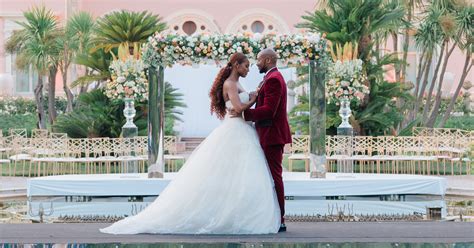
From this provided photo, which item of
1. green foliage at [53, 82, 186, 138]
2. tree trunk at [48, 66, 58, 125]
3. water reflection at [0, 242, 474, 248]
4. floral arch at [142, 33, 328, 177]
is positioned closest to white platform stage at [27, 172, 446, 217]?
floral arch at [142, 33, 328, 177]

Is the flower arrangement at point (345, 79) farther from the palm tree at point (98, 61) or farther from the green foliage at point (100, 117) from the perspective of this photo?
the palm tree at point (98, 61)

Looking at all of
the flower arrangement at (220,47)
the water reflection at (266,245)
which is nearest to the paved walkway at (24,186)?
the flower arrangement at (220,47)

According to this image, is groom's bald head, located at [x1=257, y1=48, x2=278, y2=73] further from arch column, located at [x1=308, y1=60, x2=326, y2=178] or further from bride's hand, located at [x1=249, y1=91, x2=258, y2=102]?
arch column, located at [x1=308, y1=60, x2=326, y2=178]

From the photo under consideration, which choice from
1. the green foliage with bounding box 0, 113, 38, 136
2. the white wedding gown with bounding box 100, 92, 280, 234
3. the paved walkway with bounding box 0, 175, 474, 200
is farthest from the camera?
the green foliage with bounding box 0, 113, 38, 136

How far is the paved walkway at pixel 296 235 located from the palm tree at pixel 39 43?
51.9ft

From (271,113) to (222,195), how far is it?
870mm

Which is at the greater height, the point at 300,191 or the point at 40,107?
the point at 40,107

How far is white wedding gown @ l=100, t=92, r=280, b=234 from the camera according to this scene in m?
9.02

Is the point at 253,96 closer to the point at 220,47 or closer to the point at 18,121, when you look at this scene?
the point at 220,47

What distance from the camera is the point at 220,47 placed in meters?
13.5

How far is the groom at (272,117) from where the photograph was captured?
916cm

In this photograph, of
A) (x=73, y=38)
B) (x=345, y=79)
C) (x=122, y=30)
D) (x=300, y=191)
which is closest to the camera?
(x=300, y=191)

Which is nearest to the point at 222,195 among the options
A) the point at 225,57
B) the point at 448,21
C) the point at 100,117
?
the point at 225,57

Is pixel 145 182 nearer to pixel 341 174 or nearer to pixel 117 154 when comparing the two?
pixel 341 174
